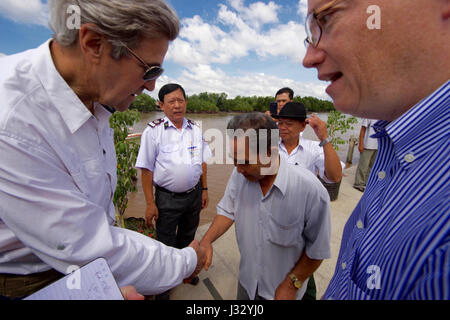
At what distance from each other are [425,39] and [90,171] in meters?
1.71

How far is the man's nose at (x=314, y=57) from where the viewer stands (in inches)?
33.6

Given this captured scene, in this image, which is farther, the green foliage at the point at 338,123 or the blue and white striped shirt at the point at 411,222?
the green foliage at the point at 338,123

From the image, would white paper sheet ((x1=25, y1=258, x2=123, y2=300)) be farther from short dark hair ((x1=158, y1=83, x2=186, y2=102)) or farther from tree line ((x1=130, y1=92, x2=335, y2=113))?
tree line ((x1=130, y1=92, x2=335, y2=113))

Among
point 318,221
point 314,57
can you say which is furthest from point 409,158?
point 318,221

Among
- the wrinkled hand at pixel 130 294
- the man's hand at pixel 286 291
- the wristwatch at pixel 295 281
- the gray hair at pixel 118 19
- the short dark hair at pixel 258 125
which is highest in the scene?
the gray hair at pixel 118 19

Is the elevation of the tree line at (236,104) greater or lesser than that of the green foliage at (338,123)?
greater

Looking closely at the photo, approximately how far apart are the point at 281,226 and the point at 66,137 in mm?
1564

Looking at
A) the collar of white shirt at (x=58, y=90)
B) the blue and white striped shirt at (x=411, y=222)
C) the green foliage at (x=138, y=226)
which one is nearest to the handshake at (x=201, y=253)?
the blue and white striped shirt at (x=411, y=222)

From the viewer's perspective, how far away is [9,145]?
2.72 ft

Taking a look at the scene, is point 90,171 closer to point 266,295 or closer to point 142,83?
point 142,83

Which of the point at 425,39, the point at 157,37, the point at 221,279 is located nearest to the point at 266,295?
the point at 221,279

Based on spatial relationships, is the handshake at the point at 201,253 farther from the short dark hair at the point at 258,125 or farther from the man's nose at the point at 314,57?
the man's nose at the point at 314,57

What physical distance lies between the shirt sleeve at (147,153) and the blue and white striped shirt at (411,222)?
280 centimetres

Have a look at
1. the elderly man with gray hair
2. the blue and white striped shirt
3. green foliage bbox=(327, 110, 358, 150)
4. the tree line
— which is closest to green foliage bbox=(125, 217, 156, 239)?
the elderly man with gray hair
